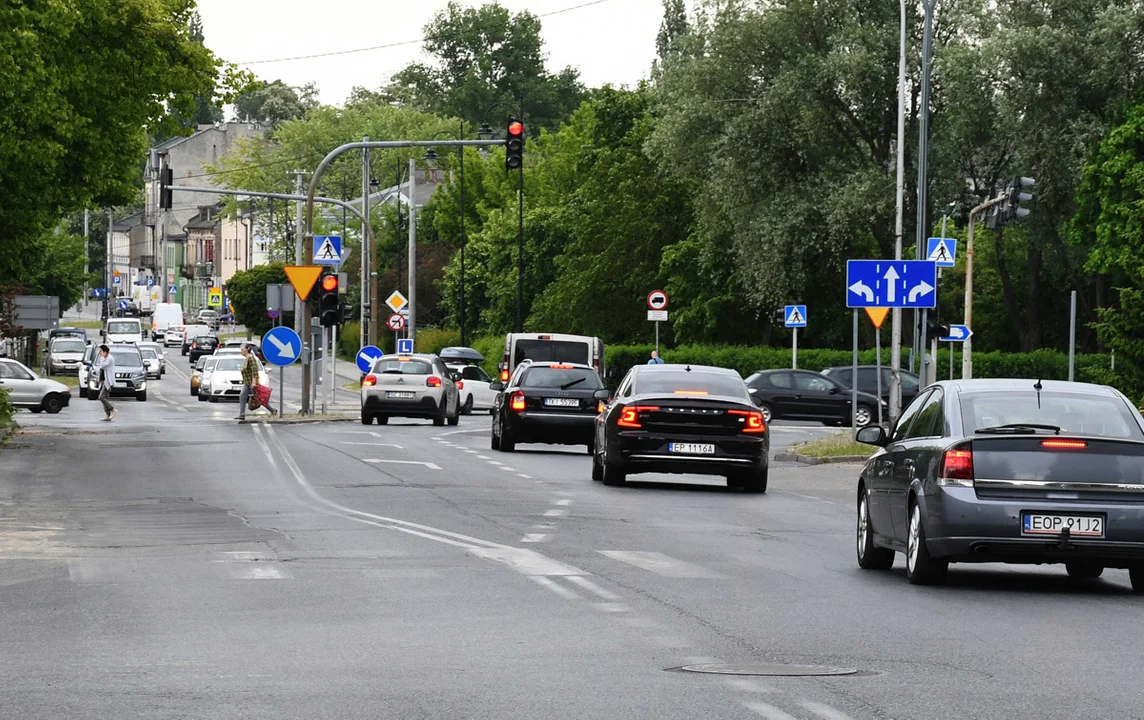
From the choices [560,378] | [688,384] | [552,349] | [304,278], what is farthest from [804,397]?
[688,384]

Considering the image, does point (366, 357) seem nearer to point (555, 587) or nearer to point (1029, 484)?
point (555, 587)

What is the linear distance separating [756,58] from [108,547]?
46.4m

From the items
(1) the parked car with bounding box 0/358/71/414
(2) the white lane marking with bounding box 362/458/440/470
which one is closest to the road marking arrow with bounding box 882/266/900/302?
(2) the white lane marking with bounding box 362/458/440/470

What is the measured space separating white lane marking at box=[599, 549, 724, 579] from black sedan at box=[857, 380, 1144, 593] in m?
1.43

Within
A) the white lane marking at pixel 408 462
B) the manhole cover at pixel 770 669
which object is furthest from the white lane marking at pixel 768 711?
the white lane marking at pixel 408 462

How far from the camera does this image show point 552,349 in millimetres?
49062

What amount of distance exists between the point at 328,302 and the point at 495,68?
9545cm

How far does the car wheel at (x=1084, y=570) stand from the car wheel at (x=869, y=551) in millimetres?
1262

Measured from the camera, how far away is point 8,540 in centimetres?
1661

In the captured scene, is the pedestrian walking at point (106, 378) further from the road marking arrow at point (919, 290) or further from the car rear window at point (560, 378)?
the road marking arrow at point (919, 290)

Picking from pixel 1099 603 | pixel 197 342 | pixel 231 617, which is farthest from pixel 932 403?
pixel 197 342

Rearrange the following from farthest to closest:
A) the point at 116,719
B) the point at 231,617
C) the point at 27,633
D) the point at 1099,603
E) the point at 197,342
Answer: the point at 197,342 → the point at 1099,603 → the point at 231,617 → the point at 27,633 → the point at 116,719

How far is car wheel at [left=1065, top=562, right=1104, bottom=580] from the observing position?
1388 cm

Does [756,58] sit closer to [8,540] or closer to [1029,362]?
[1029,362]
